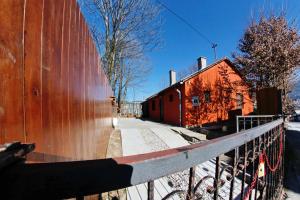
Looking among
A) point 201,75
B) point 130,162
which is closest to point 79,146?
point 130,162

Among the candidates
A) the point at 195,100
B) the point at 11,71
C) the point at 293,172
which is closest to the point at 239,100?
the point at 195,100

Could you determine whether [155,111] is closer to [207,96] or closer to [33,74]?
[207,96]

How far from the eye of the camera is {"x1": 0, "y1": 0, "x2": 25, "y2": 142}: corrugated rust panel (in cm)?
83

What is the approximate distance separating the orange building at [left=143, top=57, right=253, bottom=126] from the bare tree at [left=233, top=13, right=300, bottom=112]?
160cm

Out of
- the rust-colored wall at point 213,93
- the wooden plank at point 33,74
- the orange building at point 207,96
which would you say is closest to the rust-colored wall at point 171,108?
the orange building at point 207,96

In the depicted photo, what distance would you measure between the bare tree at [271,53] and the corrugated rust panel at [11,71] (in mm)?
12325

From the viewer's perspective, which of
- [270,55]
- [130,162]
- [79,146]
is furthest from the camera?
[270,55]

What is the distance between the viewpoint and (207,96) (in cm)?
1617

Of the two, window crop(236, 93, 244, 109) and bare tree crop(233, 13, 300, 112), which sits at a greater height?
bare tree crop(233, 13, 300, 112)

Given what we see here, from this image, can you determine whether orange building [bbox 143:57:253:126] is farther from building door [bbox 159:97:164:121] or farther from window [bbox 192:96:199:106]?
building door [bbox 159:97:164:121]

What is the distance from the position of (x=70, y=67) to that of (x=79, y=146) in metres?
0.73

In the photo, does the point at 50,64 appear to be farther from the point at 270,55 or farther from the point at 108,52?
the point at 108,52

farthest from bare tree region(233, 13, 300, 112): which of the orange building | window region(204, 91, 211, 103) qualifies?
window region(204, 91, 211, 103)

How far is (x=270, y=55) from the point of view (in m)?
12.3
